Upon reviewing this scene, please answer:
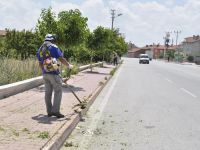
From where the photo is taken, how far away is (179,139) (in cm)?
850

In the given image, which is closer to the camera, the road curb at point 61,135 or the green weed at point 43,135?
the road curb at point 61,135

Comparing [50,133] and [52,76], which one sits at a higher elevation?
[52,76]

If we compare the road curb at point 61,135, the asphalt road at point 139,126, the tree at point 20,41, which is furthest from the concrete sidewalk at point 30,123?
the tree at point 20,41

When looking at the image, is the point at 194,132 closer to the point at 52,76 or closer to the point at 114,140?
the point at 114,140

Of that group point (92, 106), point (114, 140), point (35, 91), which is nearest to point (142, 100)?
point (92, 106)

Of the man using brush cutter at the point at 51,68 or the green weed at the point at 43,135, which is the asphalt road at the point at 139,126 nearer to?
the green weed at the point at 43,135

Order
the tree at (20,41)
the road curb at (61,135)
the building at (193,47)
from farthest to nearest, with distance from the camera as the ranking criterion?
the building at (193,47) < the tree at (20,41) < the road curb at (61,135)

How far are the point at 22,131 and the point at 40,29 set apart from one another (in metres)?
11.9

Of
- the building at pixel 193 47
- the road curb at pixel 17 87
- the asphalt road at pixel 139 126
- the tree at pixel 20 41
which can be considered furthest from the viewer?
the building at pixel 193 47

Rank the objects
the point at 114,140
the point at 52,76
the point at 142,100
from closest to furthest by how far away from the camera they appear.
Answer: the point at 114,140 → the point at 52,76 → the point at 142,100

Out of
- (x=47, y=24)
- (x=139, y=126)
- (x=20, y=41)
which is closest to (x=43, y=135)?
(x=139, y=126)

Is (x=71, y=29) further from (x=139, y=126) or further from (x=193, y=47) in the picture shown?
(x=193, y=47)

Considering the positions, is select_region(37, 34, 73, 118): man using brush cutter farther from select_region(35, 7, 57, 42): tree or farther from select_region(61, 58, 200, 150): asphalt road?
select_region(35, 7, 57, 42): tree

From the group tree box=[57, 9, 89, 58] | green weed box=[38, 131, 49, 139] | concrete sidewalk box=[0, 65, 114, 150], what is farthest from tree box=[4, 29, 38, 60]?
green weed box=[38, 131, 49, 139]
